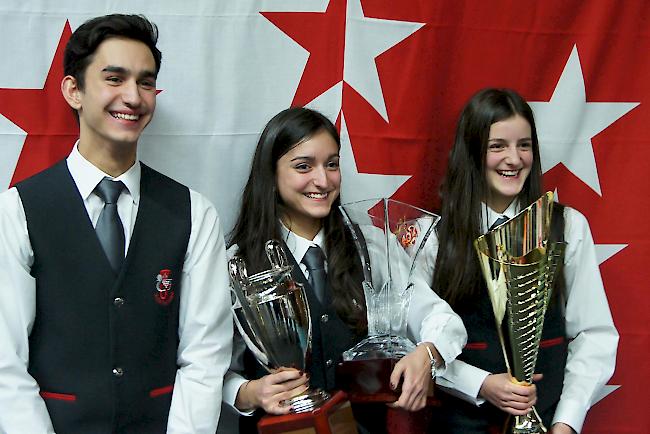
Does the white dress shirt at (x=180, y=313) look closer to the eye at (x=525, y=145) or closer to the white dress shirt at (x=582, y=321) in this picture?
the white dress shirt at (x=582, y=321)

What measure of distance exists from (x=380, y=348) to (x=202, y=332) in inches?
14.9

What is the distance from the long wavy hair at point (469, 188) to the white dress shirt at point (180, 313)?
0.59 metres

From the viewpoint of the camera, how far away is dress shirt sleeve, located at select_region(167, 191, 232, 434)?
5.91 ft

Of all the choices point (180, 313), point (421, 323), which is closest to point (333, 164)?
point (421, 323)

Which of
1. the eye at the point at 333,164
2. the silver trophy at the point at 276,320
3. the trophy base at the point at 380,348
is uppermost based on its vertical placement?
the eye at the point at 333,164

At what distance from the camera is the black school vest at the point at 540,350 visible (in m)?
2.12

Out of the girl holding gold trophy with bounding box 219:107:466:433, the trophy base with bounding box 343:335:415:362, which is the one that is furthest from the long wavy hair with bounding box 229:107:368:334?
the trophy base with bounding box 343:335:415:362

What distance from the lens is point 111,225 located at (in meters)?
1.78

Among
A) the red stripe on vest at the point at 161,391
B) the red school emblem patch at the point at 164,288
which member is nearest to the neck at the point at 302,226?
the red school emblem patch at the point at 164,288

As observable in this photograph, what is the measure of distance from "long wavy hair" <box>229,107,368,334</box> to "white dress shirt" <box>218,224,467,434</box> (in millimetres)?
36

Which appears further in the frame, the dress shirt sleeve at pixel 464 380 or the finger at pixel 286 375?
the dress shirt sleeve at pixel 464 380

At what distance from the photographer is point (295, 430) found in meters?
1.68

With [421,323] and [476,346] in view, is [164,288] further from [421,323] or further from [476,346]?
[476,346]

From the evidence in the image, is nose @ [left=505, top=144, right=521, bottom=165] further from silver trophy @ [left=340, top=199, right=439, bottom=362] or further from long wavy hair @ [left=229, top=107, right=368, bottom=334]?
long wavy hair @ [left=229, top=107, right=368, bottom=334]
